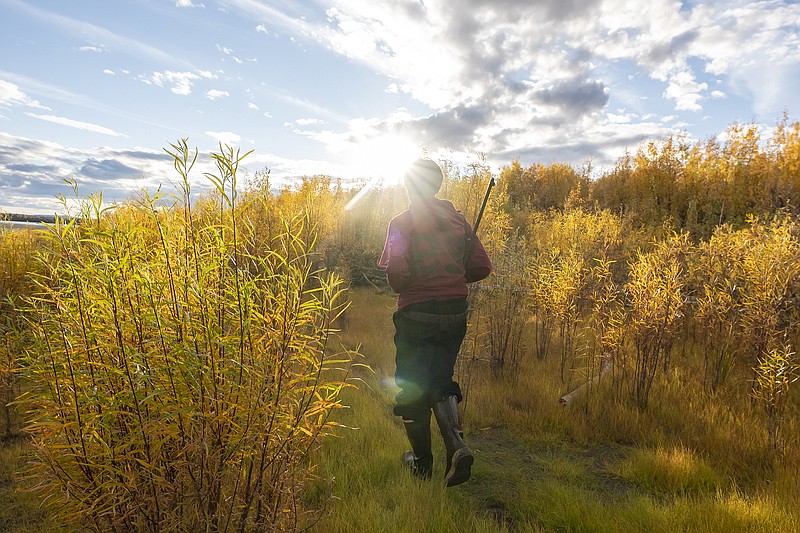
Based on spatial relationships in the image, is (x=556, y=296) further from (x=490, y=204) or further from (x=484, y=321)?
(x=490, y=204)

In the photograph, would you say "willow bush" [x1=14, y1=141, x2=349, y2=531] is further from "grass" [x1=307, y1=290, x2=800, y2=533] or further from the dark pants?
the dark pants

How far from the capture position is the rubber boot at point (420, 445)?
9.73ft

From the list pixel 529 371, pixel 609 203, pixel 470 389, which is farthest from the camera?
pixel 609 203

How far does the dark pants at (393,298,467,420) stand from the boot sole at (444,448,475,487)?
0.40 metres

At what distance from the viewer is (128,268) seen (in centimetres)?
170

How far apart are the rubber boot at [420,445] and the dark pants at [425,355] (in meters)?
0.06

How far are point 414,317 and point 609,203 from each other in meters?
24.8

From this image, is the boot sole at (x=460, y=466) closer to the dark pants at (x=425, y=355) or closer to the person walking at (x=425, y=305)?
the person walking at (x=425, y=305)

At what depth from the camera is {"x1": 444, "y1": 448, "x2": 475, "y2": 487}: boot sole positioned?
2.60m

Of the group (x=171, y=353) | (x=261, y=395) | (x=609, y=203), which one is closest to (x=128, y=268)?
(x=171, y=353)

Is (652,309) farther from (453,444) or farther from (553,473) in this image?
(453,444)

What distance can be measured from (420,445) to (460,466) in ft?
1.54

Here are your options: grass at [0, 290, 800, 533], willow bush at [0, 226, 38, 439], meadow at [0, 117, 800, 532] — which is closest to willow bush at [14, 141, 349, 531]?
meadow at [0, 117, 800, 532]

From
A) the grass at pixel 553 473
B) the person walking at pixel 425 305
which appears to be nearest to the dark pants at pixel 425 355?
the person walking at pixel 425 305
